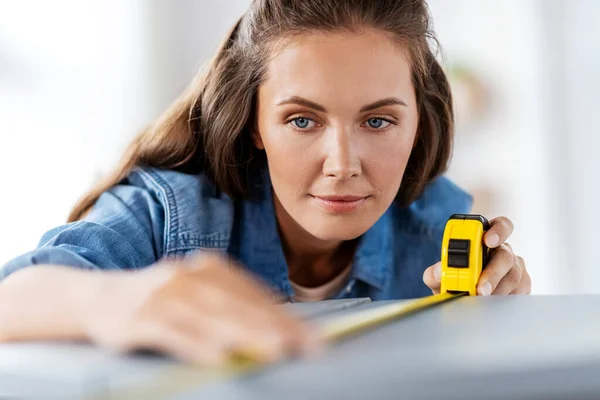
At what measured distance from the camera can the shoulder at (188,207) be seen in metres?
1.22

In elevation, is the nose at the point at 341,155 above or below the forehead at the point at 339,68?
below

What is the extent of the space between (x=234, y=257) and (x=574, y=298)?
64cm

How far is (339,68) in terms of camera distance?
3.64 ft

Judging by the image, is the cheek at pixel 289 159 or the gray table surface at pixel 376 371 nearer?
the gray table surface at pixel 376 371

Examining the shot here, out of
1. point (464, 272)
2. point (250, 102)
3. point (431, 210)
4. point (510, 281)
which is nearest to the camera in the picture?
point (464, 272)

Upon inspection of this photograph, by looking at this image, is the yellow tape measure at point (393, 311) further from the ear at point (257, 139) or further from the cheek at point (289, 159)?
the ear at point (257, 139)

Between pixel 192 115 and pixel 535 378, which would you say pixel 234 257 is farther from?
pixel 535 378

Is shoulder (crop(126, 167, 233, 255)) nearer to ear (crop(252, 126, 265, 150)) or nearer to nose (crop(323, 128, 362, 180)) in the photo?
ear (crop(252, 126, 265, 150))

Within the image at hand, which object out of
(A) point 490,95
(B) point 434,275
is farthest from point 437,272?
(A) point 490,95

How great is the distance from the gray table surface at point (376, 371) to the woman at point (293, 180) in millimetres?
161

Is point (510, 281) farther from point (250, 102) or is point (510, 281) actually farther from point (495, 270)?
point (250, 102)

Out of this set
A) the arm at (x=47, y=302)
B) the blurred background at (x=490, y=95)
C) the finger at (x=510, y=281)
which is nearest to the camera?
the arm at (x=47, y=302)

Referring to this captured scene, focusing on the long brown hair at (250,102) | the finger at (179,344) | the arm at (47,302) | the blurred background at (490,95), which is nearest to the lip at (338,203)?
the long brown hair at (250,102)

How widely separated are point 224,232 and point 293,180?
0.18 metres
